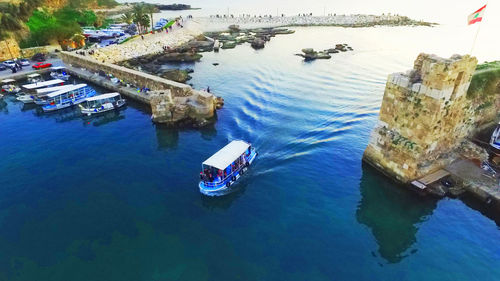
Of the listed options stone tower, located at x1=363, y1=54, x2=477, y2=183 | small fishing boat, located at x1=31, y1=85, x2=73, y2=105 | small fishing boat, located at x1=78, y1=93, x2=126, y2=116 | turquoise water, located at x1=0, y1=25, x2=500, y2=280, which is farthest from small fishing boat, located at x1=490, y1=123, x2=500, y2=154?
small fishing boat, located at x1=31, y1=85, x2=73, y2=105

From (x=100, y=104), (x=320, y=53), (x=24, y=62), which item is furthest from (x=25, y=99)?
(x=320, y=53)

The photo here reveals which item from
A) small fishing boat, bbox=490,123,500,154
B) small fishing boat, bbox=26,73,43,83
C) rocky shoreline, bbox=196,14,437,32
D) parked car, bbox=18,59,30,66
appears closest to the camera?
small fishing boat, bbox=490,123,500,154

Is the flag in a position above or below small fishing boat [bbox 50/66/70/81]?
above

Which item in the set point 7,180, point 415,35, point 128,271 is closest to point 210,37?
point 415,35

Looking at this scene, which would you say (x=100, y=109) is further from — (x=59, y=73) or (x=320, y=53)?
(x=320, y=53)

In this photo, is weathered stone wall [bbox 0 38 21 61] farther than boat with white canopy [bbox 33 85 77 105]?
Yes

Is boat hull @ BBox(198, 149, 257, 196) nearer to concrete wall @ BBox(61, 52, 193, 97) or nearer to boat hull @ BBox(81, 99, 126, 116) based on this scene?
concrete wall @ BBox(61, 52, 193, 97)

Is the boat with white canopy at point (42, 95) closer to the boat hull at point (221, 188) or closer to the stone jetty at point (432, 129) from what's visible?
the boat hull at point (221, 188)
